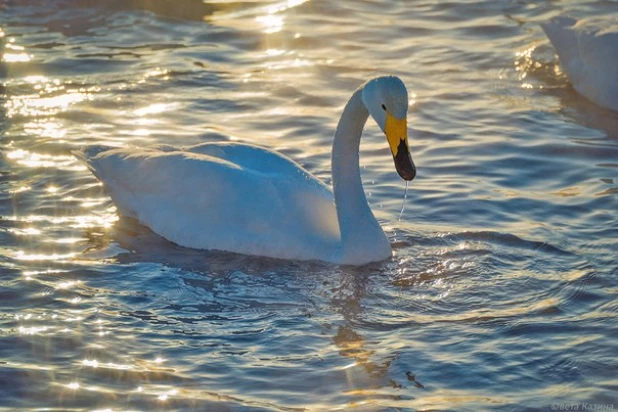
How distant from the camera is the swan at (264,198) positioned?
27.1 ft

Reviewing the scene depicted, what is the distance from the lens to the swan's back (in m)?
8.34

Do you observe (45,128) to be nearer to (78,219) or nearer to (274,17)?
(78,219)

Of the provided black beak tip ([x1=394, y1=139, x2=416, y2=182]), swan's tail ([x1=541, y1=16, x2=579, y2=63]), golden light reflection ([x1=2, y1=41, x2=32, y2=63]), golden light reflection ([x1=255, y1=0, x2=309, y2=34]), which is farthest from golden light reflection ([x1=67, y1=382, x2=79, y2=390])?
golden light reflection ([x1=255, y1=0, x2=309, y2=34])

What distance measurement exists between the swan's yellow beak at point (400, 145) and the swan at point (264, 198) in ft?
0.05

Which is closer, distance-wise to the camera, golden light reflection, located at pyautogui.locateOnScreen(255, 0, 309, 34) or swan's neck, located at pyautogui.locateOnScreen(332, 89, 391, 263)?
swan's neck, located at pyautogui.locateOnScreen(332, 89, 391, 263)

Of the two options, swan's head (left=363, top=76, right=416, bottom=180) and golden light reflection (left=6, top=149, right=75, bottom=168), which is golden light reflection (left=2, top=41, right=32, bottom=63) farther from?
swan's head (left=363, top=76, right=416, bottom=180)

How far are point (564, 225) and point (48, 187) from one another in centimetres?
374

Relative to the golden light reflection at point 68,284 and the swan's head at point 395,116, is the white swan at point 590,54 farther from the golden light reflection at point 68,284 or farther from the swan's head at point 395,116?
the golden light reflection at point 68,284

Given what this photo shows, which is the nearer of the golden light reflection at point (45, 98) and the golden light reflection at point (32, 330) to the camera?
the golden light reflection at point (32, 330)

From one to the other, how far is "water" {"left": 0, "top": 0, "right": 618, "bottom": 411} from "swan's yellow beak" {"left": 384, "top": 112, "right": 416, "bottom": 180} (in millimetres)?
736

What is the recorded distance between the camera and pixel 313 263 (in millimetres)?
8281

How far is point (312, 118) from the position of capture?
1121 centimetres

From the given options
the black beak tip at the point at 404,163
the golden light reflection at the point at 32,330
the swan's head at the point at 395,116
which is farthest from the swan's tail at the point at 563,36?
the golden light reflection at the point at 32,330

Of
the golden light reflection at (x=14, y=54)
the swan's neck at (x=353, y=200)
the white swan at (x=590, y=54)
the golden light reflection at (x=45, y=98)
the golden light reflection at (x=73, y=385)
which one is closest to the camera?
the golden light reflection at (x=73, y=385)
